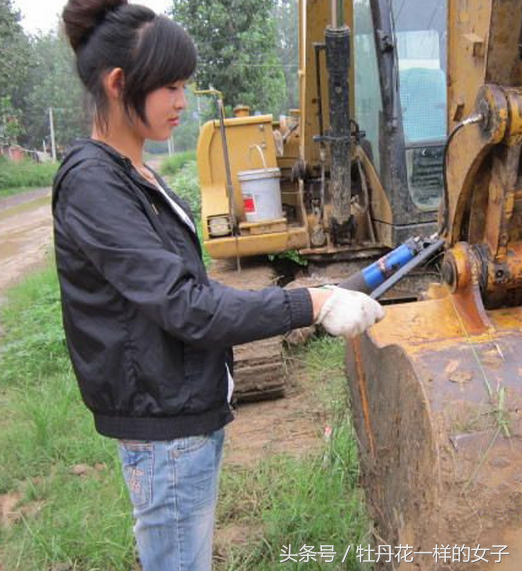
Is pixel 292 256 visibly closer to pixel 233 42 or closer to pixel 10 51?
pixel 233 42

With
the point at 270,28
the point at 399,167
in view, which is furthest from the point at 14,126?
the point at 399,167

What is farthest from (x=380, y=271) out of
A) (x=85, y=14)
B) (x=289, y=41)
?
(x=289, y=41)

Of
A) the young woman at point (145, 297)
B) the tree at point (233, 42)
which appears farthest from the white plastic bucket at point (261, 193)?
the tree at point (233, 42)

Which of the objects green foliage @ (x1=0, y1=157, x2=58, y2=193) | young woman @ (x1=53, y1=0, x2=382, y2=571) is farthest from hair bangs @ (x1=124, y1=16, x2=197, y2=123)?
green foliage @ (x1=0, y1=157, x2=58, y2=193)

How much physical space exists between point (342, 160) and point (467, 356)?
9.21 feet

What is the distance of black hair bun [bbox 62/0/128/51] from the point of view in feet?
4.89

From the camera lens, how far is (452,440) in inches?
58.9

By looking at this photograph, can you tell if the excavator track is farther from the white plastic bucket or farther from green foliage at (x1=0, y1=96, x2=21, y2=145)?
green foliage at (x1=0, y1=96, x2=21, y2=145)

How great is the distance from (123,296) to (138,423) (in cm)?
30

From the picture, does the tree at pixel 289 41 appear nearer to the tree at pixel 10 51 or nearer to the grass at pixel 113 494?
the tree at pixel 10 51

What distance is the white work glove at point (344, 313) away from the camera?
1.60m

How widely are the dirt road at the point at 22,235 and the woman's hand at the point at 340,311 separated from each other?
7269 mm

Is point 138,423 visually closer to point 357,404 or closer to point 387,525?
point 387,525

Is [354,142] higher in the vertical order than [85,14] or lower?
lower
